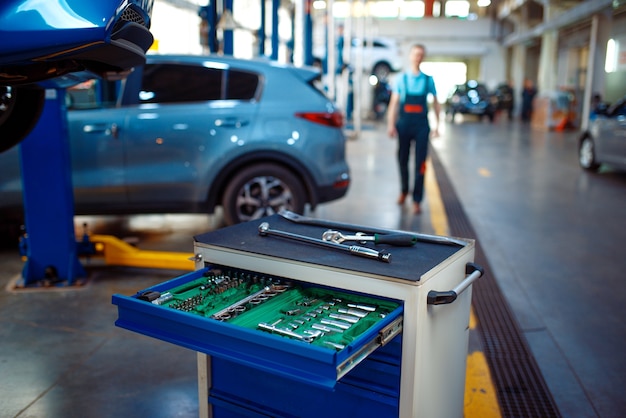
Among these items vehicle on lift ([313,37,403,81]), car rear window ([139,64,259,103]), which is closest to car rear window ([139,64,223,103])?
car rear window ([139,64,259,103])

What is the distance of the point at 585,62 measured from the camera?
22.0 meters

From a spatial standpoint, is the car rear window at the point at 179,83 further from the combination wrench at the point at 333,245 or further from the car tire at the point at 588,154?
the car tire at the point at 588,154

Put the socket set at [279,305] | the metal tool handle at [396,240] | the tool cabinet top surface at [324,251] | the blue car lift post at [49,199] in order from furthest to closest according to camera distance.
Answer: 1. the blue car lift post at [49,199]
2. the metal tool handle at [396,240]
3. the tool cabinet top surface at [324,251]
4. the socket set at [279,305]

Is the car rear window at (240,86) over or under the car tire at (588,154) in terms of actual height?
over

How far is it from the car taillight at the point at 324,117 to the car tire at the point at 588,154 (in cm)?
666

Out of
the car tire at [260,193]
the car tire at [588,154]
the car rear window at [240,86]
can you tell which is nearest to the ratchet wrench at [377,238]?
the car tire at [260,193]

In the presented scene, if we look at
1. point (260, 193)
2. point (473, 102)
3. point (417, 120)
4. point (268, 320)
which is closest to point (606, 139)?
point (417, 120)

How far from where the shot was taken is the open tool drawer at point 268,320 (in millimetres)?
1478

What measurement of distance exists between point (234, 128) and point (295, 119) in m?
0.56

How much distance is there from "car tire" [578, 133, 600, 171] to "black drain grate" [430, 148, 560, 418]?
6447mm

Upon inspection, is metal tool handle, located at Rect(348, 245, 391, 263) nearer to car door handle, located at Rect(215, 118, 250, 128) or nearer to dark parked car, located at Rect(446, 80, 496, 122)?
car door handle, located at Rect(215, 118, 250, 128)

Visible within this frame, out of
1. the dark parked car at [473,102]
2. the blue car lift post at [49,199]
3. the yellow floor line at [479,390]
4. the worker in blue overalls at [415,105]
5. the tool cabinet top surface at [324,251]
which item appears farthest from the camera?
the dark parked car at [473,102]

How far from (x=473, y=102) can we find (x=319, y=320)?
83.0ft

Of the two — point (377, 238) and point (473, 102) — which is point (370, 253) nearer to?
point (377, 238)
